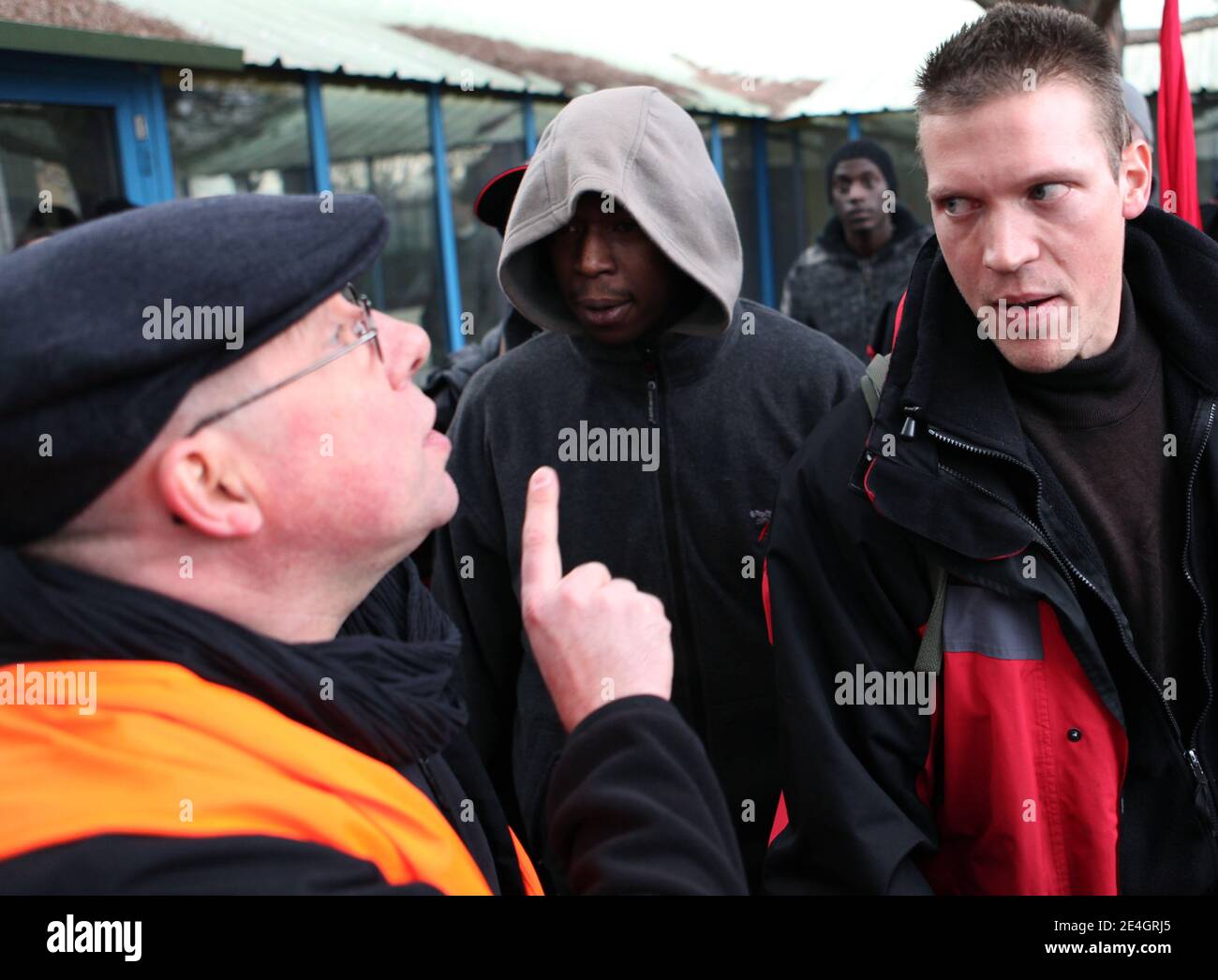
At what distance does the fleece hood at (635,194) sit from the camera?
2.27 m

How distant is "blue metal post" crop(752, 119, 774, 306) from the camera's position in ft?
37.7

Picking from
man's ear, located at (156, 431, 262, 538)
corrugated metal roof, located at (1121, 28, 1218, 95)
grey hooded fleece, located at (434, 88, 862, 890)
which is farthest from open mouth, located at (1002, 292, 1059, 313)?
corrugated metal roof, located at (1121, 28, 1218, 95)

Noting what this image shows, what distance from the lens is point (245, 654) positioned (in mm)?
1169

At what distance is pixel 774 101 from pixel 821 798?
10881 millimetres

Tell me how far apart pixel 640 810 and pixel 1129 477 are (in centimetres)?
105

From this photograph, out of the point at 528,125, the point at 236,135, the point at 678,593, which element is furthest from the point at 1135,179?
the point at 528,125

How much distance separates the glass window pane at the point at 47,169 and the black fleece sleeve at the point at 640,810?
4136 mm

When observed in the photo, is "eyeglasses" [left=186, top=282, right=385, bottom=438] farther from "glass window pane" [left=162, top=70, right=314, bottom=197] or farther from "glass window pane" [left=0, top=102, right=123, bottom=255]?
"glass window pane" [left=162, top=70, right=314, bottom=197]

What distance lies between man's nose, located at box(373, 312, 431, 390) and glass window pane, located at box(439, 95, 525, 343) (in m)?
5.70

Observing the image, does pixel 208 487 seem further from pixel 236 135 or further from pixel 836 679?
pixel 236 135

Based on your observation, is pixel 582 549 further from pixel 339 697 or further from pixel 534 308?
pixel 339 697

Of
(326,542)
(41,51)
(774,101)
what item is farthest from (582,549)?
(774,101)

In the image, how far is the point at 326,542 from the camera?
1.31 metres

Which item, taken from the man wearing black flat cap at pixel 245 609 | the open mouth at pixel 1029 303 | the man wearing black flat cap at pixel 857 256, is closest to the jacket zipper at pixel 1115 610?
the open mouth at pixel 1029 303
